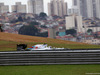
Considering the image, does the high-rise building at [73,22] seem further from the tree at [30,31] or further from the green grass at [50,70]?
the green grass at [50,70]

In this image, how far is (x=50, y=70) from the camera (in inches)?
342

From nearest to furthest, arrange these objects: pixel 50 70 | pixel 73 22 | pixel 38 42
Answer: pixel 50 70
pixel 38 42
pixel 73 22

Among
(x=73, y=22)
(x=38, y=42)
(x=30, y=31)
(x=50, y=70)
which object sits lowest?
(x=50, y=70)

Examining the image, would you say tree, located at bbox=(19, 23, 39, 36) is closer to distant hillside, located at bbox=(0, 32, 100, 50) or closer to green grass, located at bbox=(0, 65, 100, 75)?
distant hillside, located at bbox=(0, 32, 100, 50)

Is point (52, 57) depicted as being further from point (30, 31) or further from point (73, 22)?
point (73, 22)

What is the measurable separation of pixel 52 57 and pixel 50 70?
976mm

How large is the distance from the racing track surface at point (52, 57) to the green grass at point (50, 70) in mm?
249

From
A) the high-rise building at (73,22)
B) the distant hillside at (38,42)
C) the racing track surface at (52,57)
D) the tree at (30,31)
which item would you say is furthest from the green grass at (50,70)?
the high-rise building at (73,22)

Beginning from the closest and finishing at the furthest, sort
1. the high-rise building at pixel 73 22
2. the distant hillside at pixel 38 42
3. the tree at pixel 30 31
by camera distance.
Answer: the distant hillside at pixel 38 42
the tree at pixel 30 31
the high-rise building at pixel 73 22

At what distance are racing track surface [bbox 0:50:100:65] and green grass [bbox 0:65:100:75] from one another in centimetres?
25

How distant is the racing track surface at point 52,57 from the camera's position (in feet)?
30.9

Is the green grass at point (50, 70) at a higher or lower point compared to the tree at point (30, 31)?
lower

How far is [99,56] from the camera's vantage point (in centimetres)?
932

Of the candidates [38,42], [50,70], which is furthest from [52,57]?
[38,42]
